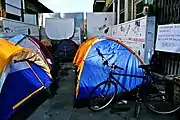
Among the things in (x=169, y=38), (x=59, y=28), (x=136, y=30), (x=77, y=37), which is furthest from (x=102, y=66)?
(x=59, y=28)

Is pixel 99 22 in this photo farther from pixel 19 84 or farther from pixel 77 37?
pixel 19 84

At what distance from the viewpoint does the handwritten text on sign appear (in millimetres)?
5945

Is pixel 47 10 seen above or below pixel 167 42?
above

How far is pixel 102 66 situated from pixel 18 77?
6.67 feet

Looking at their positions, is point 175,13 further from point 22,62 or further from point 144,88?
point 22,62

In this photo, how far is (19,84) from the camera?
558 cm

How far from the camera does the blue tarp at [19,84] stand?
478 centimetres

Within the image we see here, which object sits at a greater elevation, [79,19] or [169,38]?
[79,19]

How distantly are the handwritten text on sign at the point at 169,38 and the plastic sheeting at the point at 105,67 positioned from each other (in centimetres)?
80

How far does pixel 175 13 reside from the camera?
6.69m

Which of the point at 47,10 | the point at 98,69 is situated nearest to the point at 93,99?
the point at 98,69

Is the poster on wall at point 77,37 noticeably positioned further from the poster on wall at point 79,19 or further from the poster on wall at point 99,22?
the poster on wall at point 79,19

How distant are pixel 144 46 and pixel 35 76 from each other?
318 cm

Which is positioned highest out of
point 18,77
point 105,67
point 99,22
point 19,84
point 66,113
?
point 99,22
